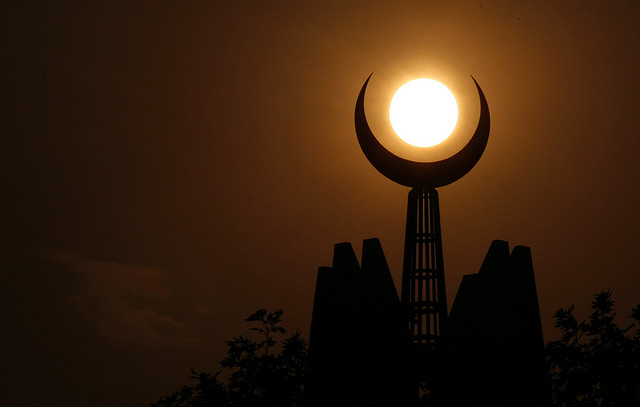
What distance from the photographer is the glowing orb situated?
39.4ft

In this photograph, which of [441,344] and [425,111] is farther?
[425,111]

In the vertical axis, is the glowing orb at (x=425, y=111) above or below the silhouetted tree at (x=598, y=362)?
above

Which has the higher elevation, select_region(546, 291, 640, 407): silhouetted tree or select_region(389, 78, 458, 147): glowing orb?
select_region(389, 78, 458, 147): glowing orb

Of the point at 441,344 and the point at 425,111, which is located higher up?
the point at 425,111

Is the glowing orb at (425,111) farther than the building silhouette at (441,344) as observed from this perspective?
Yes

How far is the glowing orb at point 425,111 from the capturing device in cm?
1200

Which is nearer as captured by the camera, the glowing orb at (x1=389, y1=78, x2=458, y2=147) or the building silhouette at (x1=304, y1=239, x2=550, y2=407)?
the building silhouette at (x1=304, y1=239, x2=550, y2=407)

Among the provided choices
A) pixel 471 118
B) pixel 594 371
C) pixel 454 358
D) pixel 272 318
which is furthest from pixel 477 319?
pixel 272 318

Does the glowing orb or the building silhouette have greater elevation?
the glowing orb

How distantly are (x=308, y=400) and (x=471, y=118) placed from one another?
18.1 ft

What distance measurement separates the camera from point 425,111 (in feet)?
39.3

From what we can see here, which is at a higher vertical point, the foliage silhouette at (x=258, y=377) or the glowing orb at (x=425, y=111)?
the glowing orb at (x=425, y=111)

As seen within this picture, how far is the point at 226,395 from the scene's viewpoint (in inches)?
528

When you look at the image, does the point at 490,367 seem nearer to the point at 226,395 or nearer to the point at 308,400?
the point at 308,400
